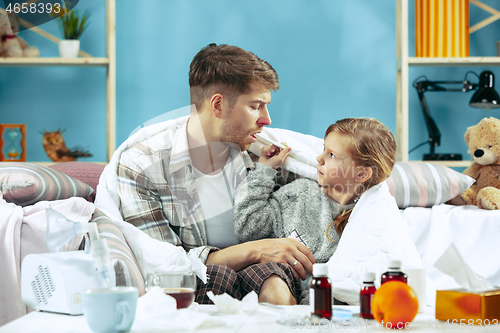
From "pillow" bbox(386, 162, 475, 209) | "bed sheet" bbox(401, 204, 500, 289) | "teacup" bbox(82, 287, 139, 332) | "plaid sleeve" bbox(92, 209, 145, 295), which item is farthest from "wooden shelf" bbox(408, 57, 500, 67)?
"teacup" bbox(82, 287, 139, 332)

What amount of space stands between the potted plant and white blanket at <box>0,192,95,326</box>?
0.95 metres

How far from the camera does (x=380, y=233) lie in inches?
42.2

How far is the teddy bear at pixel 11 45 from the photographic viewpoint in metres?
1.96

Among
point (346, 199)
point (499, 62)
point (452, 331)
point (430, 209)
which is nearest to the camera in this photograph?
point (452, 331)

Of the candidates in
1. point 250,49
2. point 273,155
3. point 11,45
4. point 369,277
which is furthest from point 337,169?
point 11,45

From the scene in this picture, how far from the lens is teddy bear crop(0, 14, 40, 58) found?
1.96m

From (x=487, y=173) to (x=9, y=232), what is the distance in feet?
5.06

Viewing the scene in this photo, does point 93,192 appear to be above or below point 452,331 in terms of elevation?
above

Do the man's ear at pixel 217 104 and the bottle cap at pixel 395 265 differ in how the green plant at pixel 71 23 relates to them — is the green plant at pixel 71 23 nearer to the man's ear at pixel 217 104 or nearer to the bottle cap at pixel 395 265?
the man's ear at pixel 217 104

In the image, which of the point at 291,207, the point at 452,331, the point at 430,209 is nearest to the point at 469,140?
the point at 430,209

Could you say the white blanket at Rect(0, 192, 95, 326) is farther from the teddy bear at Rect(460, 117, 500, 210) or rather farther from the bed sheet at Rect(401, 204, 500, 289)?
the teddy bear at Rect(460, 117, 500, 210)

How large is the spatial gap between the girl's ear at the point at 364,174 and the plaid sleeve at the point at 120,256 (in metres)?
0.64

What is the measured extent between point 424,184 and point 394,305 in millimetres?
1039

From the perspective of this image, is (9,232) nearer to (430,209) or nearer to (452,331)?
(452,331)
